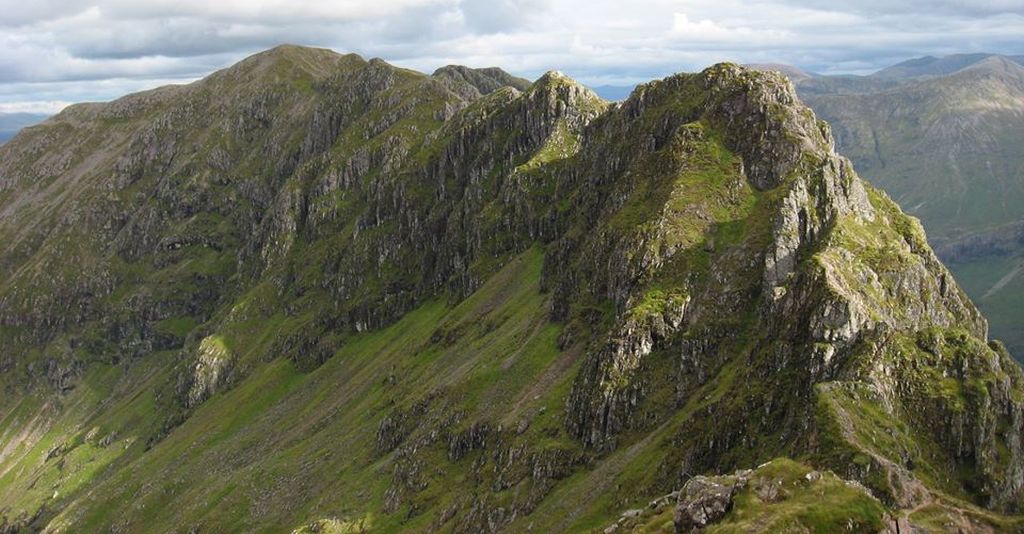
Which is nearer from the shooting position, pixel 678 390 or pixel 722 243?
pixel 678 390

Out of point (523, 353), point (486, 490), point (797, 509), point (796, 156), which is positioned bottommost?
point (486, 490)

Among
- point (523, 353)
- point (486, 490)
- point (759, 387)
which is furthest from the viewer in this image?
point (523, 353)

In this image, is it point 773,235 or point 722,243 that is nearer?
point 773,235

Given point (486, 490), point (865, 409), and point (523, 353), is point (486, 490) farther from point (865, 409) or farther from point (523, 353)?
point (865, 409)

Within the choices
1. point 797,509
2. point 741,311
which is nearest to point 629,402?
point 741,311

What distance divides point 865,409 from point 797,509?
1392 inches

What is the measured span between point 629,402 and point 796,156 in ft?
213

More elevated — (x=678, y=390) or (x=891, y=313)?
(x=891, y=313)

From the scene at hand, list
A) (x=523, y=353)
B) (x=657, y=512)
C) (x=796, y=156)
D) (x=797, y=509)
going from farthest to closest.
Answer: (x=523, y=353)
(x=796, y=156)
(x=657, y=512)
(x=797, y=509)

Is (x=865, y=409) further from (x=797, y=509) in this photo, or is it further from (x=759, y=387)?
(x=797, y=509)

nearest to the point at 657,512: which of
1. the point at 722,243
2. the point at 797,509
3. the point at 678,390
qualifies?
the point at 797,509

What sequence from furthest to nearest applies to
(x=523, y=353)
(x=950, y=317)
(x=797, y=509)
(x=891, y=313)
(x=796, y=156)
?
(x=523, y=353) < (x=796, y=156) < (x=950, y=317) < (x=891, y=313) < (x=797, y=509)

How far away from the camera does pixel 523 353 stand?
19425 centimetres

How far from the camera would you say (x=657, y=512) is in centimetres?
9056
